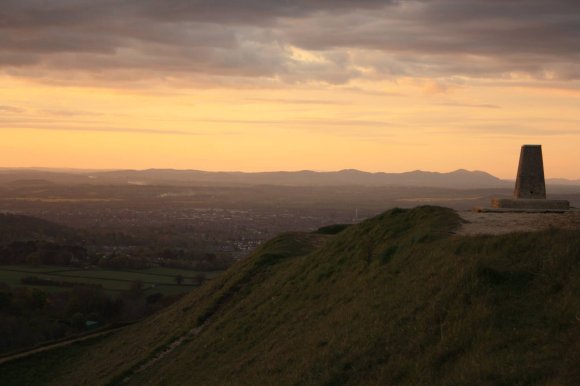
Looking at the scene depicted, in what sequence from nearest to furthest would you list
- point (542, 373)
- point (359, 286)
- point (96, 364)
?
1. point (542, 373)
2. point (359, 286)
3. point (96, 364)

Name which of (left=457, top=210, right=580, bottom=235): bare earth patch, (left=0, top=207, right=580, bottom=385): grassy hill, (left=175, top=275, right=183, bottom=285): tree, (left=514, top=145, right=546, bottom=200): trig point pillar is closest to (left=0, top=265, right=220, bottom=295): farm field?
(left=175, top=275, right=183, bottom=285): tree

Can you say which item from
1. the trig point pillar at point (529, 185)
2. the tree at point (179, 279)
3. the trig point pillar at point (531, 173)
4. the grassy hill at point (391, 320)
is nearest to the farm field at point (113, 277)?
the tree at point (179, 279)

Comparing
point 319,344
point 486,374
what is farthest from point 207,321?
point 486,374

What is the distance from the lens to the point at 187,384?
17.9 m

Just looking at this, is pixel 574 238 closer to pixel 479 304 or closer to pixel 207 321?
pixel 479 304

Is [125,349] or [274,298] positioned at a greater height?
[274,298]

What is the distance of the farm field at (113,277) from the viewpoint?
5909 cm

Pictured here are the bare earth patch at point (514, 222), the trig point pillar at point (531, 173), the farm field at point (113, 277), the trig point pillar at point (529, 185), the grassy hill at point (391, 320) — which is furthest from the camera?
the farm field at point (113, 277)

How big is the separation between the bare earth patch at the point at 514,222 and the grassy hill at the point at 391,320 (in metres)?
0.65

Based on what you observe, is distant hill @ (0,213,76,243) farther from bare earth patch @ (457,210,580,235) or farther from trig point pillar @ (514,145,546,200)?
bare earth patch @ (457,210,580,235)

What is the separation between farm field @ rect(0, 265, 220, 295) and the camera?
2327 inches

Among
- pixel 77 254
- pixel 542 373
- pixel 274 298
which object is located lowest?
pixel 77 254

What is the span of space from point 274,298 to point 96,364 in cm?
1006

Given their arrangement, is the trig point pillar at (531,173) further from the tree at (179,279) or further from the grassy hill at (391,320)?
the tree at (179,279)
